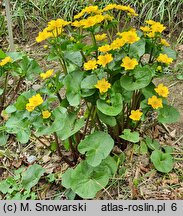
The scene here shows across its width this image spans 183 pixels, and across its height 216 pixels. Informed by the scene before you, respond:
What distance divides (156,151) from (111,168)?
0.90ft

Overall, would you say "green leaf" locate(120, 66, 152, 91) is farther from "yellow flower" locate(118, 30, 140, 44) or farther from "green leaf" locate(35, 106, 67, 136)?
"green leaf" locate(35, 106, 67, 136)

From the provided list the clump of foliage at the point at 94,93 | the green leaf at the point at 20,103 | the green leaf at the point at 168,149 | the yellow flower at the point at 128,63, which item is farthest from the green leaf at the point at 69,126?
the green leaf at the point at 168,149

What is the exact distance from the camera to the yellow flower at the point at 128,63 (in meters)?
1.93

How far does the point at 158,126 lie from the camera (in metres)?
2.53

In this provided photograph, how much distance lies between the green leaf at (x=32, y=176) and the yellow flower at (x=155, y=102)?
692mm

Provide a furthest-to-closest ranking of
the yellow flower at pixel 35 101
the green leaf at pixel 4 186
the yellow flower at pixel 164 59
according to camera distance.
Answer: the green leaf at pixel 4 186
the yellow flower at pixel 164 59
the yellow flower at pixel 35 101

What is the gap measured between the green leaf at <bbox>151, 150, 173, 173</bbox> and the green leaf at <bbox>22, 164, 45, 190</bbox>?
606 mm

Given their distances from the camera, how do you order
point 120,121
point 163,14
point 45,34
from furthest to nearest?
point 163,14 < point 120,121 < point 45,34

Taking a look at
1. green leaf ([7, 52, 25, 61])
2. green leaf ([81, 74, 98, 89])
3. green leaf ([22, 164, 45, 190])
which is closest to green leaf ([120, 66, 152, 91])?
green leaf ([81, 74, 98, 89])

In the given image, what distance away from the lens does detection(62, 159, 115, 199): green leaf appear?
6.50ft

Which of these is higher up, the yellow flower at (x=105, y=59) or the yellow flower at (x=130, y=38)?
the yellow flower at (x=130, y=38)

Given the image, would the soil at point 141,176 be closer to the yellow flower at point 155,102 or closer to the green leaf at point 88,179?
the green leaf at point 88,179

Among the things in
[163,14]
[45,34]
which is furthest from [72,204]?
[163,14]

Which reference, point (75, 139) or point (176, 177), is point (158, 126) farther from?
point (75, 139)
